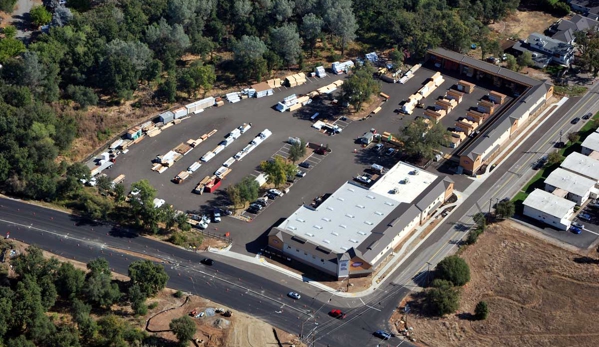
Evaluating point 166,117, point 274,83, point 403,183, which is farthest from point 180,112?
point 403,183

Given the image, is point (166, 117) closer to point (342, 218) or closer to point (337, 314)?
point (342, 218)

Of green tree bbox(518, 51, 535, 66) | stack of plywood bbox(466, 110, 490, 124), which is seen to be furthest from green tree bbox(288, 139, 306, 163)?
green tree bbox(518, 51, 535, 66)

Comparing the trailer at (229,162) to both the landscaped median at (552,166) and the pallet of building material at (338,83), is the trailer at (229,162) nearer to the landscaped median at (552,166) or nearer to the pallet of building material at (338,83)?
the pallet of building material at (338,83)

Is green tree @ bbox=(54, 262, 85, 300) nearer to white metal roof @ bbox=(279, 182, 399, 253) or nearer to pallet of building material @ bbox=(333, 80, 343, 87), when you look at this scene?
white metal roof @ bbox=(279, 182, 399, 253)

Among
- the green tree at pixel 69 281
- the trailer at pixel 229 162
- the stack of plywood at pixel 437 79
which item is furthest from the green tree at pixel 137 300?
the stack of plywood at pixel 437 79

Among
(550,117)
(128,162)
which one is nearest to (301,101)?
(128,162)

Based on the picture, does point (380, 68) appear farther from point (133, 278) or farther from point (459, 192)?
point (133, 278)

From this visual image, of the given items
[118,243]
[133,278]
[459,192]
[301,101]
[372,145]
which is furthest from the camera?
[301,101]
